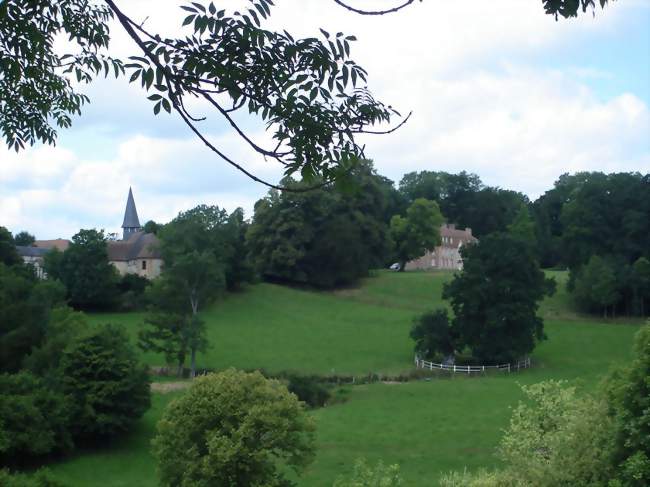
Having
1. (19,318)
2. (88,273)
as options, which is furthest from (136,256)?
(19,318)

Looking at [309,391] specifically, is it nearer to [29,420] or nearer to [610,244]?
[29,420]

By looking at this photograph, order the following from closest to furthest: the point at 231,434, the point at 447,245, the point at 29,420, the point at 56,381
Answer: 1. the point at 231,434
2. the point at 29,420
3. the point at 56,381
4. the point at 447,245

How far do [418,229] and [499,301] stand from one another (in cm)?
3841

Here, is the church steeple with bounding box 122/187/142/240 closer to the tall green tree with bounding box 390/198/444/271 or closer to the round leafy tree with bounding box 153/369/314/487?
the tall green tree with bounding box 390/198/444/271

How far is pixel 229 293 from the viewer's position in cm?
6238

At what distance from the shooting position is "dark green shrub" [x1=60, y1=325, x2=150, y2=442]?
30.1 m

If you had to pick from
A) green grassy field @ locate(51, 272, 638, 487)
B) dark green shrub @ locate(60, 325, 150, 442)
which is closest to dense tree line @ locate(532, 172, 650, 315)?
green grassy field @ locate(51, 272, 638, 487)

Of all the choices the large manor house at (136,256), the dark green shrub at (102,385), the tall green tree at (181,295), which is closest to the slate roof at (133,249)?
the large manor house at (136,256)

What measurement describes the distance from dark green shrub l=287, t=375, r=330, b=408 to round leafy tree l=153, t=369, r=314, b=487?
14.0m

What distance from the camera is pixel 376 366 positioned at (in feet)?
141

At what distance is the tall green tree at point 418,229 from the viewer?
267 feet

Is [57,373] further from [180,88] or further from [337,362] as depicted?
[180,88]

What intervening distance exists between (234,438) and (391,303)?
140 feet

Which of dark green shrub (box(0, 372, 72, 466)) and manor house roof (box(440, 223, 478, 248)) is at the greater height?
manor house roof (box(440, 223, 478, 248))
